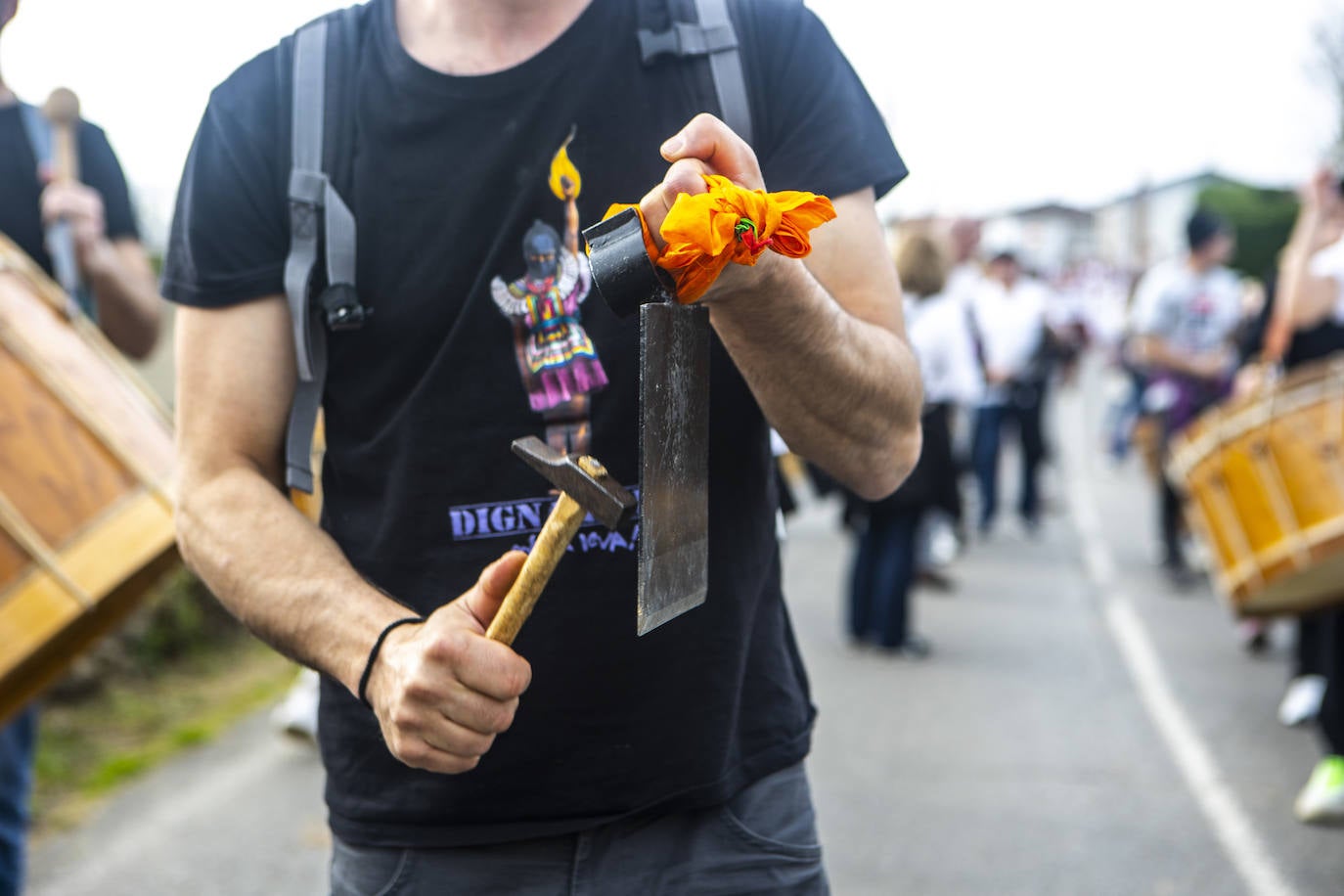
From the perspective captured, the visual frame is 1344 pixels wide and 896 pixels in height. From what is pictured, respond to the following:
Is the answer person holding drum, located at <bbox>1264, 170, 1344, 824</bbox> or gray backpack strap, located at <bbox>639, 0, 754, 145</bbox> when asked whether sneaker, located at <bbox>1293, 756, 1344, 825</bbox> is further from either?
gray backpack strap, located at <bbox>639, 0, 754, 145</bbox>

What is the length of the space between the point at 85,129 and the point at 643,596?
8.43 feet

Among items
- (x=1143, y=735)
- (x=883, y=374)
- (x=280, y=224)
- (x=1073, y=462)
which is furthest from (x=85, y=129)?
(x=1073, y=462)

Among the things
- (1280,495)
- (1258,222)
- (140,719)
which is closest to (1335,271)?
(1280,495)

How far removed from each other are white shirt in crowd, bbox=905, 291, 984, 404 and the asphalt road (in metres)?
1.23

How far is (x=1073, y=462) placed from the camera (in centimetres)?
1520

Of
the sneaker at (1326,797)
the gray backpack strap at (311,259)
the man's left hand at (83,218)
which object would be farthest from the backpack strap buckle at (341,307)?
the sneaker at (1326,797)

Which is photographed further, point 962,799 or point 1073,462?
point 1073,462

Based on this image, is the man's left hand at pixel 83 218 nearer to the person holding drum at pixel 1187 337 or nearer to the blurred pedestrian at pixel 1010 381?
the person holding drum at pixel 1187 337

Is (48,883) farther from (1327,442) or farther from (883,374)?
(1327,442)

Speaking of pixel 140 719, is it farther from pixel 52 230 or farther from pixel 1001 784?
pixel 1001 784

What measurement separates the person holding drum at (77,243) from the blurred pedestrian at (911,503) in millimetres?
3520

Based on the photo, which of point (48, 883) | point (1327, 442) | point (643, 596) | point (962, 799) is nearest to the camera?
point (643, 596)

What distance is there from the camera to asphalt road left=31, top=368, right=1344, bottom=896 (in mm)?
3818

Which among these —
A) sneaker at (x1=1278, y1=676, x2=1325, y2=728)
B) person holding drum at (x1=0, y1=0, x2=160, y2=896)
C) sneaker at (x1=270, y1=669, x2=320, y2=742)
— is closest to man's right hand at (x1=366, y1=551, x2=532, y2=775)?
person holding drum at (x1=0, y1=0, x2=160, y2=896)
